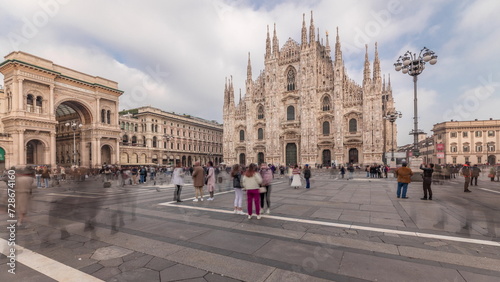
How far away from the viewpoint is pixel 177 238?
183 inches

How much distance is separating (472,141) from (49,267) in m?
74.1

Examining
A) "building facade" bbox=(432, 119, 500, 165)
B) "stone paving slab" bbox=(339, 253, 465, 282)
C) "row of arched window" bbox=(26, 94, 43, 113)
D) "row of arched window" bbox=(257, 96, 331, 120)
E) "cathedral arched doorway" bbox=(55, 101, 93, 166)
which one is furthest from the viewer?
"building facade" bbox=(432, 119, 500, 165)

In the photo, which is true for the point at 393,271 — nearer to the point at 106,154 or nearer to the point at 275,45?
the point at 275,45

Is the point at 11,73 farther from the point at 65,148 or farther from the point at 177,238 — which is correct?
the point at 177,238

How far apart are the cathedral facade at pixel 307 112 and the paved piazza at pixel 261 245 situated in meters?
31.5

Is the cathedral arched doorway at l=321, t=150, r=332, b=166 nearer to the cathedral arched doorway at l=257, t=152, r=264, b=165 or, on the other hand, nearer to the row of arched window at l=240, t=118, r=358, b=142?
the row of arched window at l=240, t=118, r=358, b=142

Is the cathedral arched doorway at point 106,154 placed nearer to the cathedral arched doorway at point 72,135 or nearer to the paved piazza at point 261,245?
the cathedral arched doorway at point 72,135

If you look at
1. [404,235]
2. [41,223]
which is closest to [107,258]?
[41,223]

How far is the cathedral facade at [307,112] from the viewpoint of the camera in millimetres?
35844

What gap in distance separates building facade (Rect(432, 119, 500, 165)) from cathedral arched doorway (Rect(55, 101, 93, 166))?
69697mm

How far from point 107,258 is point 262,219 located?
3576mm

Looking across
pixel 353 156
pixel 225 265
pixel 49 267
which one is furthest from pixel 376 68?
pixel 49 267

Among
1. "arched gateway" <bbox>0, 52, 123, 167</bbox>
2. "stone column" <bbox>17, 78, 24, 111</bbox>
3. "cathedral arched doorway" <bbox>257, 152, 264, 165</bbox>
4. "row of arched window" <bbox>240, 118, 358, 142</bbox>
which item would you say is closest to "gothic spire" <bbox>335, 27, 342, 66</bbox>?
"row of arched window" <bbox>240, 118, 358, 142</bbox>

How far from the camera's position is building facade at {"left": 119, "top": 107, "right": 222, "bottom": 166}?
4712 centimetres
